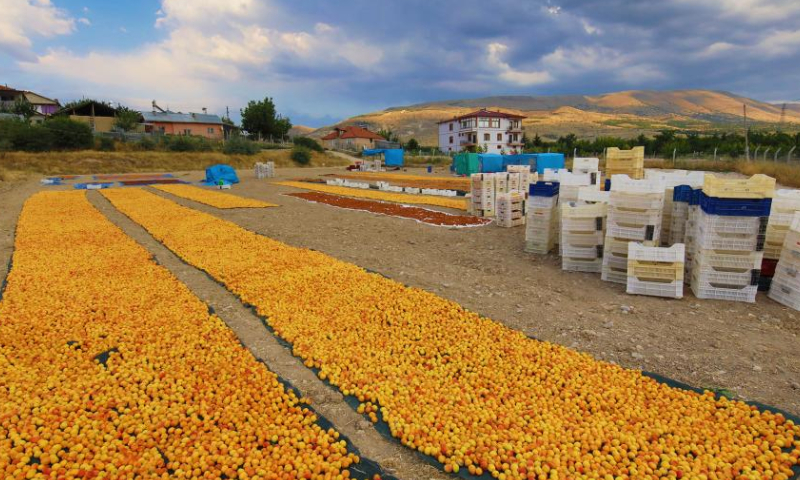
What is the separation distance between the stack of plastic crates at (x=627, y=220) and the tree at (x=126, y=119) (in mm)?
59411

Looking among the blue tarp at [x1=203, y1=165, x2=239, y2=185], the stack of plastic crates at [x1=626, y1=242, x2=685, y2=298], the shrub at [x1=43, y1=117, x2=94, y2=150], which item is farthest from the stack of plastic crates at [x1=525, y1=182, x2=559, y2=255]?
the shrub at [x1=43, y1=117, x2=94, y2=150]

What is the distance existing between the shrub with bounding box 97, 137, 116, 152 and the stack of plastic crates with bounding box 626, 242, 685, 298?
51.2 m

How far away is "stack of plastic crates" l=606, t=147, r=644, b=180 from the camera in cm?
1062

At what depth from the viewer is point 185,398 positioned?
165 inches

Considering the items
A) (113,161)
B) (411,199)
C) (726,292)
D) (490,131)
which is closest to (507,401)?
(726,292)

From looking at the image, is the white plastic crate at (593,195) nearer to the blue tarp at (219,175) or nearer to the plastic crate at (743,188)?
the plastic crate at (743,188)

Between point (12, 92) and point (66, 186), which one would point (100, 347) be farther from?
point (12, 92)

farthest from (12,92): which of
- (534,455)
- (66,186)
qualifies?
(534,455)

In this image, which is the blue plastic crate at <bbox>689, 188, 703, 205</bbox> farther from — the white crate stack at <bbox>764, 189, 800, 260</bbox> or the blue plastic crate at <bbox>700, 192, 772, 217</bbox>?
the white crate stack at <bbox>764, 189, 800, 260</bbox>

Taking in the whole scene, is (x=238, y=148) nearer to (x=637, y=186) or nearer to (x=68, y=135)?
(x=68, y=135)

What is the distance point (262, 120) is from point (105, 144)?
29.7 meters

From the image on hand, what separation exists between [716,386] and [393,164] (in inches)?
1938

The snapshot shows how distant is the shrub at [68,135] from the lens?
4100cm

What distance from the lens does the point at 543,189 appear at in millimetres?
9094
